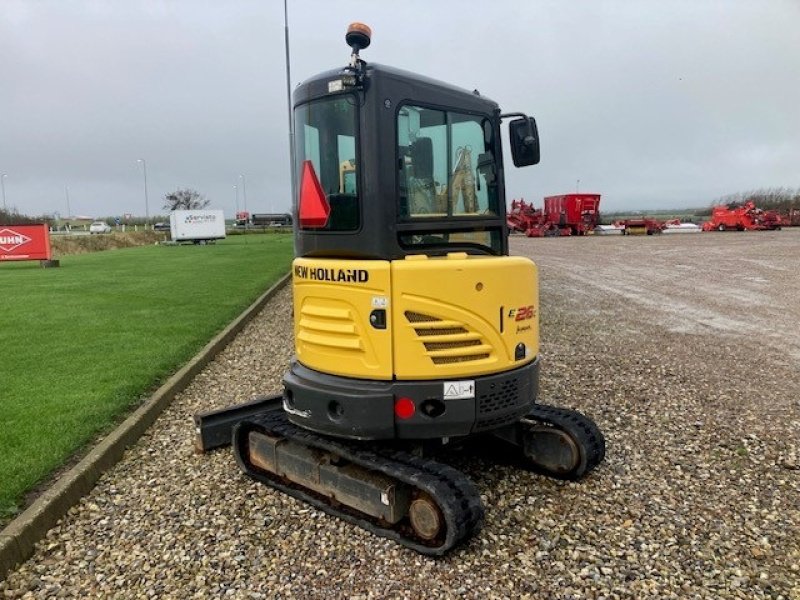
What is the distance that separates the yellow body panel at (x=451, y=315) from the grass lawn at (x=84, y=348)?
2831 millimetres

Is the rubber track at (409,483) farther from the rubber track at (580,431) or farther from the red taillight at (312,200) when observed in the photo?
the red taillight at (312,200)

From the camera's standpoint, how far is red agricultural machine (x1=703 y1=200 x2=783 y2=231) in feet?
144

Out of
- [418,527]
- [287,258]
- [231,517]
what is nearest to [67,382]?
[231,517]

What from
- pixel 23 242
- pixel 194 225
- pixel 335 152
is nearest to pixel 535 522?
pixel 335 152

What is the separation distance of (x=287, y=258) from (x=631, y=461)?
23.0 meters

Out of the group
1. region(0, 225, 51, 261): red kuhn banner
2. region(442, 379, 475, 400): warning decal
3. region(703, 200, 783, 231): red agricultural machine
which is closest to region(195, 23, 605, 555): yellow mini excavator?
region(442, 379, 475, 400): warning decal

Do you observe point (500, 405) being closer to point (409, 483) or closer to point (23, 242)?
point (409, 483)

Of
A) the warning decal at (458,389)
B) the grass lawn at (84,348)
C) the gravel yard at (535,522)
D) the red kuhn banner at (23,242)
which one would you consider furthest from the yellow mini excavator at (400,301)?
the red kuhn banner at (23,242)

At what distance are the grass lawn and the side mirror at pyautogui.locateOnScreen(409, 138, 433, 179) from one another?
3.47 metres

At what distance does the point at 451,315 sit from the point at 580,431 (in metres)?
1.54

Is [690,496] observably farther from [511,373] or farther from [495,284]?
[495,284]

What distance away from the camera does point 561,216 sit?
42781 millimetres

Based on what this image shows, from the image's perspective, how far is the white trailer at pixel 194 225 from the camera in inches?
2082

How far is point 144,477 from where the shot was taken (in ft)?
16.1
